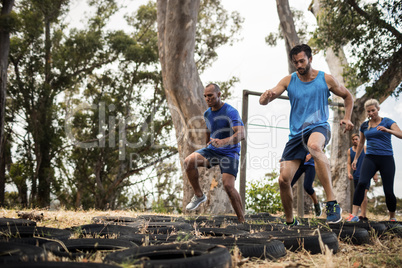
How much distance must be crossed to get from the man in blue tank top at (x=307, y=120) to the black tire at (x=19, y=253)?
2.74 meters

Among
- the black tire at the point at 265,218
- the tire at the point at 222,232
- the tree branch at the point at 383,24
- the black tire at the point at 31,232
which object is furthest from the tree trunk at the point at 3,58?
the tree branch at the point at 383,24

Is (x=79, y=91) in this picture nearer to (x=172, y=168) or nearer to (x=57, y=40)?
(x=57, y=40)

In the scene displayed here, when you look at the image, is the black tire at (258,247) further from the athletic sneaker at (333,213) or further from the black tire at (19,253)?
the athletic sneaker at (333,213)

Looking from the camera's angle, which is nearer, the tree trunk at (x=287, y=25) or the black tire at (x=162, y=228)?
the black tire at (x=162, y=228)

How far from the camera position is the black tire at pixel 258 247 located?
2.39 meters

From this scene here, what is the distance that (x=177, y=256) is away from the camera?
2127mm

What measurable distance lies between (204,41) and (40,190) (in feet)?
33.0

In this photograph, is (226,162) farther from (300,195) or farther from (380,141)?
(300,195)

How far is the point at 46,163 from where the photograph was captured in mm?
14906

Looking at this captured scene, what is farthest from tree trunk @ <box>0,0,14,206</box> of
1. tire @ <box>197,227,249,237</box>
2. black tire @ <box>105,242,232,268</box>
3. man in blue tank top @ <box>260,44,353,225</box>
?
black tire @ <box>105,242,232,268</box>

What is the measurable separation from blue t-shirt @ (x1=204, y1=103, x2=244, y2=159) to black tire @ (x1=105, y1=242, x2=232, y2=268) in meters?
2.81

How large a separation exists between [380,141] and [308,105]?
2.24 meters

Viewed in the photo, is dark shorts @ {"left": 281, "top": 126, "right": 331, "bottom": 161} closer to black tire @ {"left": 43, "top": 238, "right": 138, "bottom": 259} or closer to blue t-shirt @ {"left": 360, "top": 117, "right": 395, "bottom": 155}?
blue t-shirt @ {"left": 360, "top": 117, "right": 395, "bottom": 155}

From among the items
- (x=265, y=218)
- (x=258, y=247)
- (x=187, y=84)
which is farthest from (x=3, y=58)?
(x=258, y=247)
